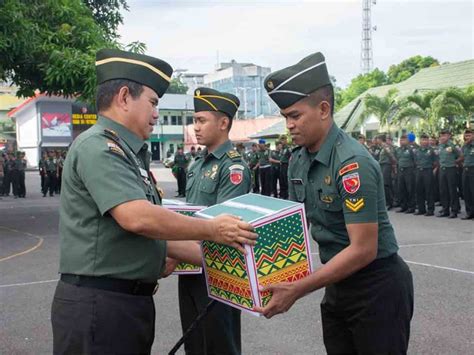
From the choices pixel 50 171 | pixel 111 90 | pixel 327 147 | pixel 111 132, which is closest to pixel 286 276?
pixel 327 147

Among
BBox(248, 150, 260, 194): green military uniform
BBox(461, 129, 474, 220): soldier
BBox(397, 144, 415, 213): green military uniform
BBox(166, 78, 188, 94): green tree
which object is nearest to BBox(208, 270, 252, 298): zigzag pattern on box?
BBox(461, 129, 474, 220): soldier

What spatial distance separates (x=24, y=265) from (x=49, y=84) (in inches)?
162

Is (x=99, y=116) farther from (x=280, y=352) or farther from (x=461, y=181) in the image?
(x=461, y=181)

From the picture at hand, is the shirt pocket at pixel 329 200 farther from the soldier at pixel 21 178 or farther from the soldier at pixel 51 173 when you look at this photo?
the soldier at pixel 21 178

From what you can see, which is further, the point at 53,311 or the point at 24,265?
the point at 24,265

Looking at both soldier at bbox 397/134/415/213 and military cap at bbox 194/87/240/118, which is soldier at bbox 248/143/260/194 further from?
military cap at bbox 194/87/240/118

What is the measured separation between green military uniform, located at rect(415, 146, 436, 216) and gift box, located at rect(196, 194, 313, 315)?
11140 millimetres

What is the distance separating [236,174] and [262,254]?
4.54 ft

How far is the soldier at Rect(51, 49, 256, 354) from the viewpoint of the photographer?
202 cm

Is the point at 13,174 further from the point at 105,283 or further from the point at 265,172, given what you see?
the point at 105,283

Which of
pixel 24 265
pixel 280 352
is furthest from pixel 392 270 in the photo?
pixel 24 265

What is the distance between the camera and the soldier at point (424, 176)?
12.7 meters

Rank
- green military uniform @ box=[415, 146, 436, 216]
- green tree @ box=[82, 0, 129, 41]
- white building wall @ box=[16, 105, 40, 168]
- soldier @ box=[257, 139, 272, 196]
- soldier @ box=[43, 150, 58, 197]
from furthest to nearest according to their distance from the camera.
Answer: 1. white building wall @ box=[16, 105, 40, 168]
2. soldier @ box=[43, 150, 58, 197]
3. soldier @ box=[257, 139, 272, 196]
4. green tree @ box=[82, 0, 129, 41]
5. green military uniform @ box=[415, 146, 436, 216]

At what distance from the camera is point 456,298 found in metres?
5.46
